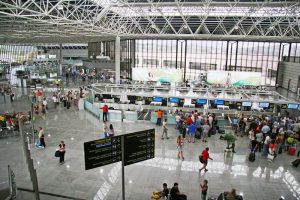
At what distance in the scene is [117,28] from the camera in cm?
2619

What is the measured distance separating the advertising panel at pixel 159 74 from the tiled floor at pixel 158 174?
11.9 metres

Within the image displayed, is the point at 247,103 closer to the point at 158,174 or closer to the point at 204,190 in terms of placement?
the point at 158,174

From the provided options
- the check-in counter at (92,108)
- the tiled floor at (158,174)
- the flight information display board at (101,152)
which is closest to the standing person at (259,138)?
the tiled floor at (158,174)

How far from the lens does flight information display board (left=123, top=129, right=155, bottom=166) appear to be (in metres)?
6.92

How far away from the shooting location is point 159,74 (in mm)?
25812

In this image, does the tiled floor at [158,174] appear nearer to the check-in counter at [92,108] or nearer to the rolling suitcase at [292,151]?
the rolling suitcase at [292,151]

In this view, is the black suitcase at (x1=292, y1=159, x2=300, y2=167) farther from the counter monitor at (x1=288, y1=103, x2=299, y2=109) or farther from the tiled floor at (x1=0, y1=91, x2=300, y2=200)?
the counter monitor at (x1=288, y1=103, x2=299, y2=109)

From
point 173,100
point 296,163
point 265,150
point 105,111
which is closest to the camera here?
point 296,163

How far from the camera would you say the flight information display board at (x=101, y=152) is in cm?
640

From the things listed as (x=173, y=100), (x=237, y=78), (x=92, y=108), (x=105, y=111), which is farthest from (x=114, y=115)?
(x=237, y=78)

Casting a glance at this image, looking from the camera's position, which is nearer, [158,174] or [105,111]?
[158,174]

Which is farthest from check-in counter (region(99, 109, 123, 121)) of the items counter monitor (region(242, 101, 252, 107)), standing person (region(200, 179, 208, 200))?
standing person (region(200, 179, 208, 200))

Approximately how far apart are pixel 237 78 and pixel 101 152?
2087 centimetres

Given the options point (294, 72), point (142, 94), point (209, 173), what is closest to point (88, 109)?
point (142, 94)
